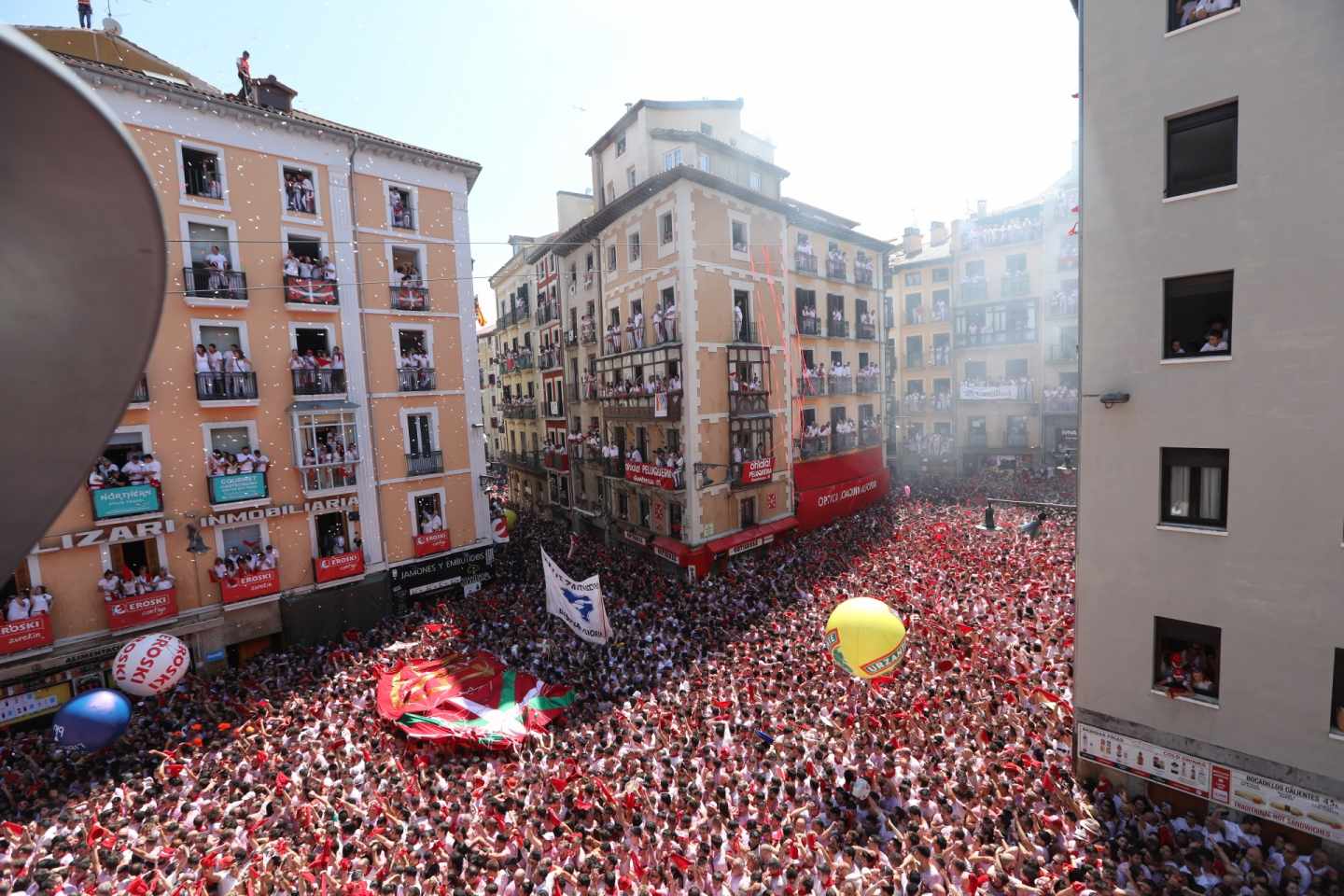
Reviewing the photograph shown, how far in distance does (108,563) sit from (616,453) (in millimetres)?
16743

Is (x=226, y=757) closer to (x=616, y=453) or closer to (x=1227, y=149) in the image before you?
(x=616, y=453)

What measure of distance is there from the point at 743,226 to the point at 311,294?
645 inches

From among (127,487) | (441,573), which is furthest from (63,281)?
(441,573)

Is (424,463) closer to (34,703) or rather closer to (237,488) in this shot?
(237,488)

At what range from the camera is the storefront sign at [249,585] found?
17250 millimetres

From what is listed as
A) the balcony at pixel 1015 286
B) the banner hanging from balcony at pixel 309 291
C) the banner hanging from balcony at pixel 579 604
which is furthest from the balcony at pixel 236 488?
the balcony at pixel 1015 286

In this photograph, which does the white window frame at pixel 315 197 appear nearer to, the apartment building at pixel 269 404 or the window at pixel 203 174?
the apartment building at pixel 269 404

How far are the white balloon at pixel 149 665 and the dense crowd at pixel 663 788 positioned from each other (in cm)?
94

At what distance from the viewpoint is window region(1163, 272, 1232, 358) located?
9.60m

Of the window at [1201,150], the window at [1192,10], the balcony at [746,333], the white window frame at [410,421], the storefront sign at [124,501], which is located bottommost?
the storefront sign at [124,501]

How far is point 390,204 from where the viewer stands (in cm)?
2077

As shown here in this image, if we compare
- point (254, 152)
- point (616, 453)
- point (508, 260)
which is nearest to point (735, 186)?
point (616, 453)

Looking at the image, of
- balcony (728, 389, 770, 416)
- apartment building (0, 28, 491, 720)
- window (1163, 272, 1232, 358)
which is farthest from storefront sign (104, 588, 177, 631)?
window (1163, 272, 1232, 358)

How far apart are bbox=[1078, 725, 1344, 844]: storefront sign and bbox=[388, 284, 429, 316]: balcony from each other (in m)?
22.0
